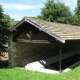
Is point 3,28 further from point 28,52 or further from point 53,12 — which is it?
point 53,12

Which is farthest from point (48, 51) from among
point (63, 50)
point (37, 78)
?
point (37, 78)

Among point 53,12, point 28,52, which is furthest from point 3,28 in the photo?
point 53,12

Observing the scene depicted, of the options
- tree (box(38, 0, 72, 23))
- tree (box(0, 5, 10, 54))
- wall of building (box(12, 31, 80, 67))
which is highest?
tree (box(38, 0, 72, 23))

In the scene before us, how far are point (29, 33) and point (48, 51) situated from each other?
236 inches

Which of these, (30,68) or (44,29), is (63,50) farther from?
(44,29)

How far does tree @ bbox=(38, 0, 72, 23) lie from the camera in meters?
43.9

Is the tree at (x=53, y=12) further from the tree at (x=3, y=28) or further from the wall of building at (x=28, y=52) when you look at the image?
the tree at (x=3, y=28)

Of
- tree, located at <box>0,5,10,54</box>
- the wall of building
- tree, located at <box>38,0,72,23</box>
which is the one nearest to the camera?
tree, located at <box>0,5,10,54</box>

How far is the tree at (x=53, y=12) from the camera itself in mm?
43872

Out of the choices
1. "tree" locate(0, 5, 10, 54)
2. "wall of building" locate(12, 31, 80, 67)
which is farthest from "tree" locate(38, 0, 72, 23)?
"tree" locate(0, 5, 10, 54)

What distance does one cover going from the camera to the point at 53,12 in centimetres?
4428

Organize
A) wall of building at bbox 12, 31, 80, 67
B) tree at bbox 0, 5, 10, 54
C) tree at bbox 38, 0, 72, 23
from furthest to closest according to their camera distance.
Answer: tree at bbox 38, 0, 72, 23, wall of building at bbox 12, 31, 80, 67, tree at bbox 0, 5, 10, 54

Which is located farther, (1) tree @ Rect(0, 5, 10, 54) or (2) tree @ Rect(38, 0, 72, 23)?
(2) tree @ Rect(38, 0, 72, 23)

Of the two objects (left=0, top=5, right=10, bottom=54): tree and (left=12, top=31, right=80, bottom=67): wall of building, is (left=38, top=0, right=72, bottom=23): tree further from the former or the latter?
(left=0, top=5, right=10, bottom=54): tree
